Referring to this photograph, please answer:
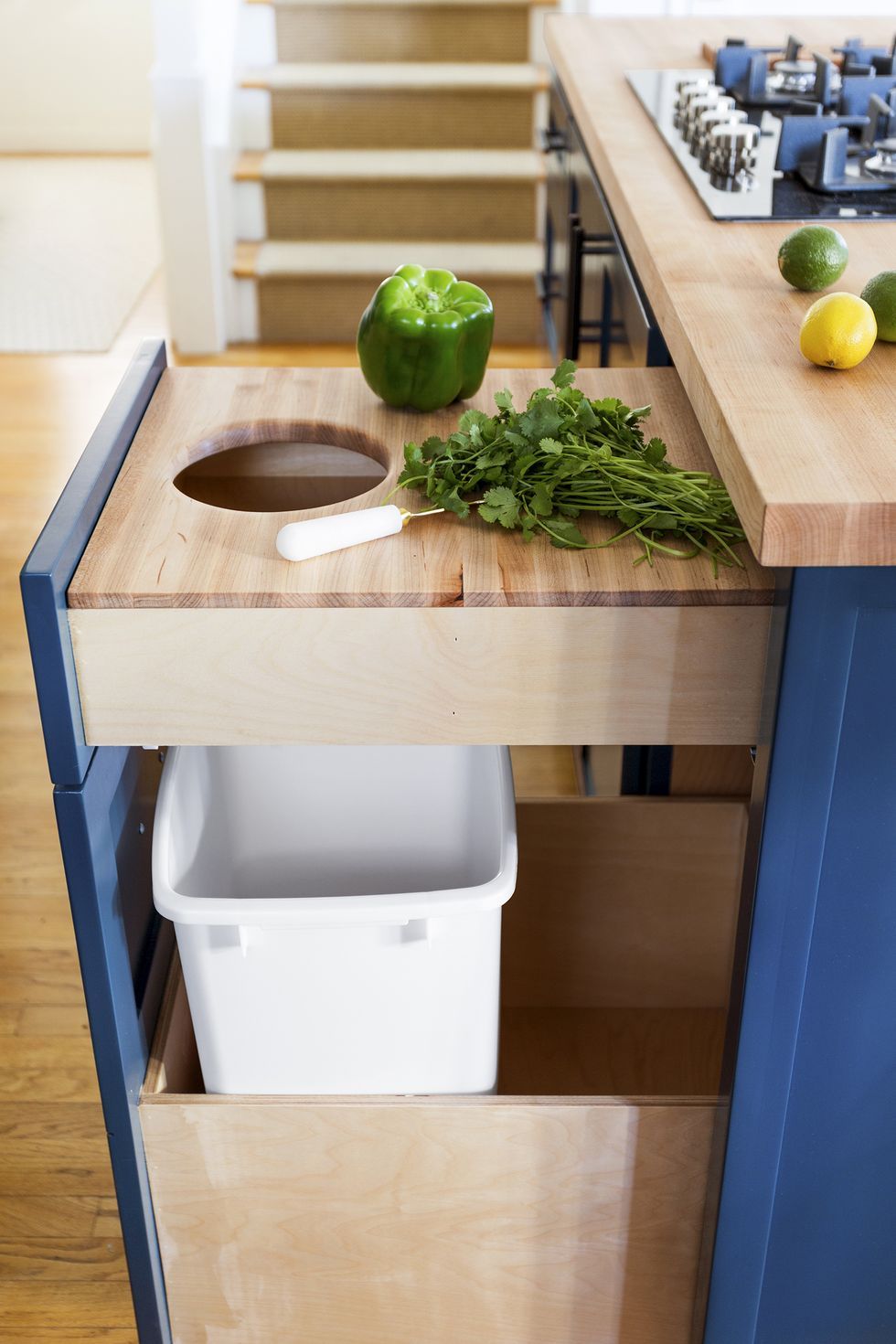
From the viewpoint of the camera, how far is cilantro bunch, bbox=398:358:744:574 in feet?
3.34

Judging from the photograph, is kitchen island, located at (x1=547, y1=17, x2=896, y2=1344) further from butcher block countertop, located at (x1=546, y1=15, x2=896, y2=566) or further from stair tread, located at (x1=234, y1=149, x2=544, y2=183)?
stair tread, located at (x1=234, y1=149, x2=544, y2=183)

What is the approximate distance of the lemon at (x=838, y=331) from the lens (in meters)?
1.00

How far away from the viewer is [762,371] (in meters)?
1.03

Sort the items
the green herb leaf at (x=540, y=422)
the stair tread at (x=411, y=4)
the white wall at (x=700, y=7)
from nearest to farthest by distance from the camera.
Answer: the green herb leaf at (x=540, y=422)
the white wall at (x=700, y=7)
the stair tread at (x=411, y=4)

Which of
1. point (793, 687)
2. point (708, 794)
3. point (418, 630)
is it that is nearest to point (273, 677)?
point (418, 630)

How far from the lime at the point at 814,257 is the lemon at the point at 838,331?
133 millimetres

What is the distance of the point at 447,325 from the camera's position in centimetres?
119

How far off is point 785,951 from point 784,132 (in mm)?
995

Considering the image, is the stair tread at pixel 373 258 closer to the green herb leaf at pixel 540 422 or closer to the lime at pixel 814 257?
the lime at pixel 814 257

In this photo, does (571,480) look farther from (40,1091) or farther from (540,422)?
(40,1091)

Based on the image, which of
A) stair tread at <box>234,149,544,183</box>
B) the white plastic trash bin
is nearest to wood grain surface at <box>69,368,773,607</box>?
the white plastic trash bin

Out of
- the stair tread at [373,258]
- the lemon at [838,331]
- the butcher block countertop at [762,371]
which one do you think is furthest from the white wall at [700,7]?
the lemon at [838,331]

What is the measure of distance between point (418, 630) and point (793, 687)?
265mm

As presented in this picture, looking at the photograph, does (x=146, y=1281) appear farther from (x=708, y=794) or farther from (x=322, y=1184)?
(x=708, y=794)
